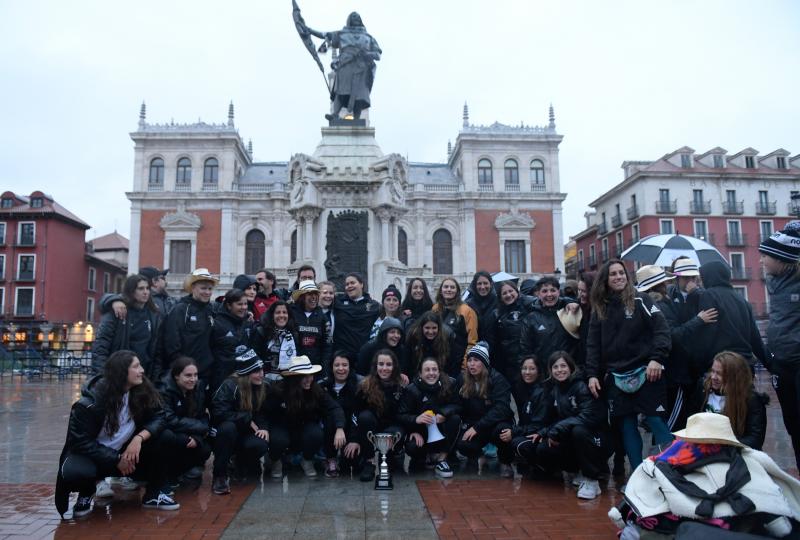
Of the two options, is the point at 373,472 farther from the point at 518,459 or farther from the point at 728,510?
the point at 728,510

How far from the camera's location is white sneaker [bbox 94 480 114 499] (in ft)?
16.3

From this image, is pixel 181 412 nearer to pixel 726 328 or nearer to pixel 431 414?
pixel 431 414

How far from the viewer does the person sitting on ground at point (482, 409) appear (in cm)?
566

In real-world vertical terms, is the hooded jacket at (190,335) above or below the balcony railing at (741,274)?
below

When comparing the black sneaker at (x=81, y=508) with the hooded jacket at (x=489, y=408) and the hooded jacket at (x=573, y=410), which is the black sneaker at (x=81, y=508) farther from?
the hooded jacket at (x=573, y=410)

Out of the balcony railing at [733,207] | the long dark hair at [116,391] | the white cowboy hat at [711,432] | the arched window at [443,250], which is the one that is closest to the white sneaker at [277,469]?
the long dark hair at [116,391]

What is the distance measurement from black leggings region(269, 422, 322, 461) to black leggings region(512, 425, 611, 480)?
1847mm

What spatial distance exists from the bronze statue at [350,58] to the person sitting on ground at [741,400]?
10.8 m

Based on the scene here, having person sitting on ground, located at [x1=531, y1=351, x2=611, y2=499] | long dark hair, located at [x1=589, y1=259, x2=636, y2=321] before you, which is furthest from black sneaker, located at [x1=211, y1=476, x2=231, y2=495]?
long dark hair, located at [x1=589, y1=259, x2=636, y2=321]

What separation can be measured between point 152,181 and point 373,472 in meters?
42.4

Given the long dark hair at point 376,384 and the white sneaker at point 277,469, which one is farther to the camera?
the long dark hair at point 376,384

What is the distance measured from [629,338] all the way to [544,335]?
113 cm

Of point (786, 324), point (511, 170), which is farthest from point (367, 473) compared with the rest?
point (511, 170)

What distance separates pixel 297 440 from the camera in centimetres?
567
